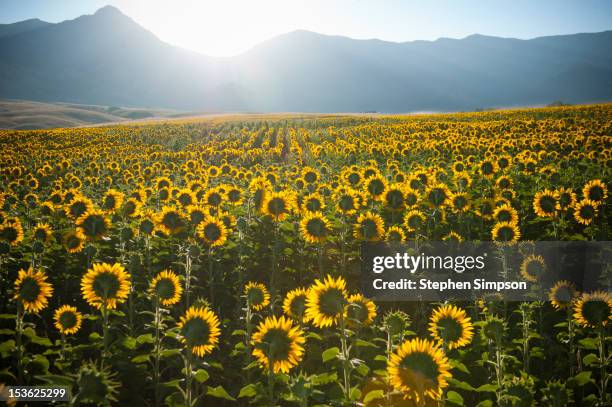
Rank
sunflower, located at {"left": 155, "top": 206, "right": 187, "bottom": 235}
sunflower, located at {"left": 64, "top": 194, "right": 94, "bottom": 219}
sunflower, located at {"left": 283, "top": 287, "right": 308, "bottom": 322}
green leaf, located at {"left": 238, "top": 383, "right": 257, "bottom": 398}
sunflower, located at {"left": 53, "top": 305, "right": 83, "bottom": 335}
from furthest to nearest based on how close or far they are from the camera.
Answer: sunflower, located at {"left": 155, "top": 206, "right": 187, "bottom": 235} < sunflower, located at {"left": 64, "top": 194, "right": 94, "bottom": 219} < sunflower, located at {"left": 53, "top": 305, "right": 83, "bottom": 335} < sunflower, located at {"left": 283, "top": 287, "right": 308, "bottom": 322} < green leaf, located at {"left": 238, "top": 383, "right": 257, "bottom": 398}

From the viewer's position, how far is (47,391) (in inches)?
133

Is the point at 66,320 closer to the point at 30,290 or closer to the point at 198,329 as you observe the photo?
the point at 30,290

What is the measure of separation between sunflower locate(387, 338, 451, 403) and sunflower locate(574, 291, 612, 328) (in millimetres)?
2178

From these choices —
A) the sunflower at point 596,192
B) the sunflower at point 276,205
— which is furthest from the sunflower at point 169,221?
the sunflower at point 596,192

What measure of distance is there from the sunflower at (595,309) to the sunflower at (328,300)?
250 centimetres

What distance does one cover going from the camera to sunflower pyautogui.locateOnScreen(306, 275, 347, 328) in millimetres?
3451

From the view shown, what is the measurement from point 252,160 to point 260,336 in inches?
619

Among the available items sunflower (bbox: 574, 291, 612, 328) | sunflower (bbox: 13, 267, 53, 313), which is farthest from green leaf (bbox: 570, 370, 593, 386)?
sunflower (bbox: 13, 267, 53, 313)

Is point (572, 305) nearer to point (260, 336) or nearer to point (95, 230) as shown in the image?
point (260, 336)

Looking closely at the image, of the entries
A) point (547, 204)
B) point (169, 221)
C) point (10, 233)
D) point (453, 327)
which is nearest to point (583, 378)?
point (453, 327)

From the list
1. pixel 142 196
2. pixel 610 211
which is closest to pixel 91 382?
pixel 142 196

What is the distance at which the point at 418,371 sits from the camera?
2.74m

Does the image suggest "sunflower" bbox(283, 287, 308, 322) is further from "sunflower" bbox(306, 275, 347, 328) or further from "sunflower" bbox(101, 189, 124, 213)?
"sunflower" bbox(101, 189, 124, 213)

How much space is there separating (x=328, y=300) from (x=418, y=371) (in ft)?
3.24
